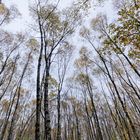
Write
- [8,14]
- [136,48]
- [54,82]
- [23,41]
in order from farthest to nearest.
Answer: [23,41] → [8,14] → [54,82] → [136,48]

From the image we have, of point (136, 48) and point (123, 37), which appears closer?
point (123, 37)

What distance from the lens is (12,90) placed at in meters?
19.2

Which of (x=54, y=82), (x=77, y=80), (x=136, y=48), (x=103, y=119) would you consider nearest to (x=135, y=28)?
(x=136, y=48)

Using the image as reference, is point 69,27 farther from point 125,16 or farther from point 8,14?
point 125,16

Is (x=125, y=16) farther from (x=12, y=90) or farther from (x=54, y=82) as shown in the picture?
(x=12, y=90)

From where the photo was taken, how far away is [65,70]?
18031 millimetres

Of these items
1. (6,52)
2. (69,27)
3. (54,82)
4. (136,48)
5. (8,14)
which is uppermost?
(8,14)

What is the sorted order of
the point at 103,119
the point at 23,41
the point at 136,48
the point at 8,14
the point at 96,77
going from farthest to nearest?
the point at 103,119
the point at 96,77
the point at 23,41
the point at 8,14
the point at 136,48

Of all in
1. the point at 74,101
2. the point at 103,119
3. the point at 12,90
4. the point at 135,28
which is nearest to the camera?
the point at 135,28

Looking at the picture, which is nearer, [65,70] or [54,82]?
[54,82]

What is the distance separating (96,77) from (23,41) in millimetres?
11072

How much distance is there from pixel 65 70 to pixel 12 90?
7.17 meters

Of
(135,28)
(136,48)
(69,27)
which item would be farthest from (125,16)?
(69,27)

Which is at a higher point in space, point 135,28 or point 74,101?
point 74,101
